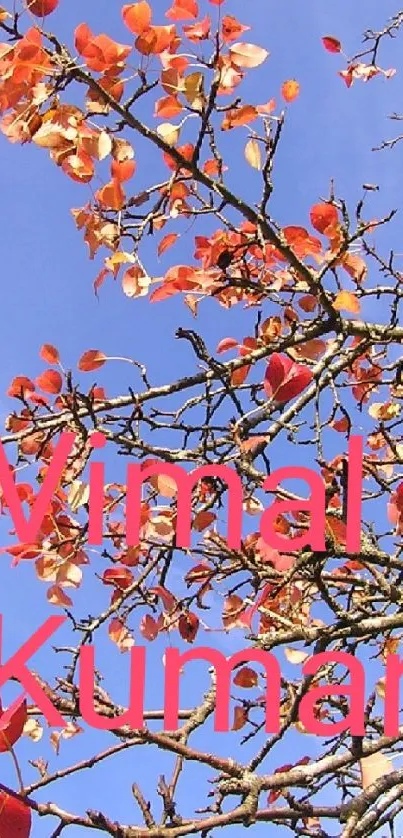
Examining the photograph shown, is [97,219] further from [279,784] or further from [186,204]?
[279,784]

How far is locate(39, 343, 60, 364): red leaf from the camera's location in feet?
9.10

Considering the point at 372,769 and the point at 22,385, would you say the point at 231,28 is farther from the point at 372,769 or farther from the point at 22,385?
the point at 372,769

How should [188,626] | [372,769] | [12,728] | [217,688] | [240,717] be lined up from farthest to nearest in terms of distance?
[188,626], [240,717], [217,688], [372,769], [12,728]

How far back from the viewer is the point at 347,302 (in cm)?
247

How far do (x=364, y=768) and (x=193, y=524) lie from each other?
100 centimetres

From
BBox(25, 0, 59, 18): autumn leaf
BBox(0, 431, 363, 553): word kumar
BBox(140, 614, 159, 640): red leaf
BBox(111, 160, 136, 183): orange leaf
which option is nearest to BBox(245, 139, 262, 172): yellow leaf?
BBox(111, 160, 136, 183): orange leaf

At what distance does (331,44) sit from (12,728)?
334 cm

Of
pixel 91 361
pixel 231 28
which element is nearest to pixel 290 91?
pixel 231 28

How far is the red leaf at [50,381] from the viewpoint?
9.00ft

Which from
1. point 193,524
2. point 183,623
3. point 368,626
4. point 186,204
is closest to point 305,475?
point 368,626

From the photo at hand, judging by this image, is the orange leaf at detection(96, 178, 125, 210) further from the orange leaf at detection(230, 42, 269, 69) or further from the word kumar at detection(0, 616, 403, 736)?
the word kumar at detection(0, 616, 403, 736)

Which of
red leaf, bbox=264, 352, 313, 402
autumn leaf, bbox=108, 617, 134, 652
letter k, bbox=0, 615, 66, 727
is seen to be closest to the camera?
letter k, bbox=0, 615, 66, 727

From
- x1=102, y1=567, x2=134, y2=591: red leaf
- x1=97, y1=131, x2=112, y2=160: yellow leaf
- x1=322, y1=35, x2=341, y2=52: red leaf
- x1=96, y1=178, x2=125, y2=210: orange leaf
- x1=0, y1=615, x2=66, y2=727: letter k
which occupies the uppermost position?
x1=322, y1=35, x2=341, y2=52: red leaf

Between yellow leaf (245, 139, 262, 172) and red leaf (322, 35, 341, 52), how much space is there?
1.70 meters
